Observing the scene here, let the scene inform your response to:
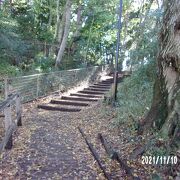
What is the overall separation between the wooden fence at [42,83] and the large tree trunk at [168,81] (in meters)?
5.50

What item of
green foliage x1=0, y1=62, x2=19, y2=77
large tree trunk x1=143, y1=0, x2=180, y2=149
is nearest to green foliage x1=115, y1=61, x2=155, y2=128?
large tree trunk x1=143, y1=0, x2=180, y2=149

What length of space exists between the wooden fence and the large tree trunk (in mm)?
5500

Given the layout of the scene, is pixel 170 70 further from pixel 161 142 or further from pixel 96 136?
pixel 96 136

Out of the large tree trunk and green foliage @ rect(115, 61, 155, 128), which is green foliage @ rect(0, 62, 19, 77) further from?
the large tree trunk

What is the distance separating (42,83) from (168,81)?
26.4ft

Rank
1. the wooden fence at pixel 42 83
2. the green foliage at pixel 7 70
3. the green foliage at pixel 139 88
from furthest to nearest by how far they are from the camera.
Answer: the green foliage at pixel 7 70 < the wooden fence at pixel 42 83 < the green foliage at pixel 139 88

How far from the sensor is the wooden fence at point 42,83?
9969 millimetres

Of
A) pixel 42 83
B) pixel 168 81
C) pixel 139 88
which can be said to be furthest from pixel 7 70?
pixel 168 81

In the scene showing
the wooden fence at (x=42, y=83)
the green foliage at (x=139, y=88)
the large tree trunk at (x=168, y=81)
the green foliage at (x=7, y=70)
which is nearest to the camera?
the large tree trunk at (x=168, y=81)

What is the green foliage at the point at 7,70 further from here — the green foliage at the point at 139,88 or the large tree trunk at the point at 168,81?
the large tree trunk at the point at 168,81

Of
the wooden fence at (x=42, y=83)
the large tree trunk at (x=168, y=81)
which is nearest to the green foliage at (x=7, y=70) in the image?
the wooden fence at (x=42, y=83)

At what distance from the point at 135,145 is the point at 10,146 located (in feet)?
8.68

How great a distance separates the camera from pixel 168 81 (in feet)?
18.0

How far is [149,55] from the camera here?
38.3 feet
